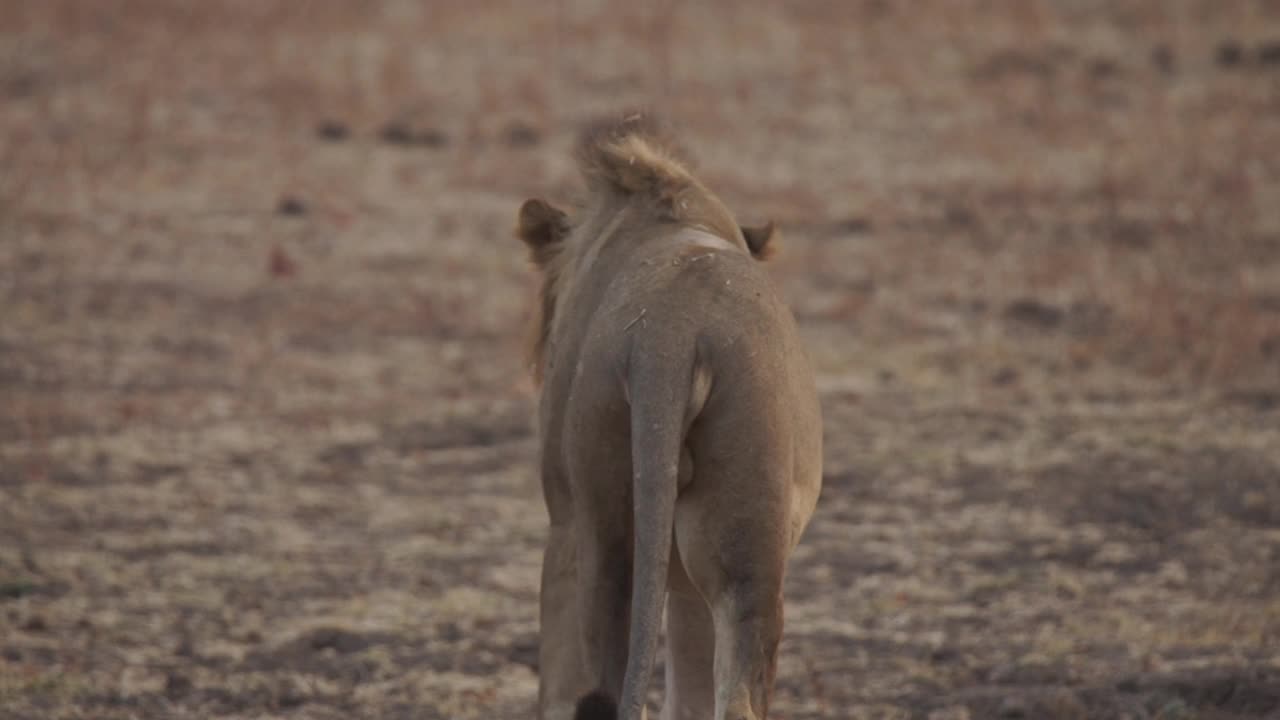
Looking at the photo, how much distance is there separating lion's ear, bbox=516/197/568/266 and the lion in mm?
300

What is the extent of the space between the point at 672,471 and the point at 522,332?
21.5 feet

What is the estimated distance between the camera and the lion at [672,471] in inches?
140

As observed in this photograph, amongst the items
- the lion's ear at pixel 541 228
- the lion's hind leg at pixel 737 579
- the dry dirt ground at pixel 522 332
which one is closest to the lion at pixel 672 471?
the lion's hind leg at pixel 737 579

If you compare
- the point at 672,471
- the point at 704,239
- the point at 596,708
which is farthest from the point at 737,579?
the point at 704,239

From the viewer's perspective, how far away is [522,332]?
10070 millimetres

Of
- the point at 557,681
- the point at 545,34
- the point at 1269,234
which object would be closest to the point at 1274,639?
the point at 557,681

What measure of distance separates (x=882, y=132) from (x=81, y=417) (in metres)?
7.09

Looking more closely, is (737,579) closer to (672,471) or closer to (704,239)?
(672,471)

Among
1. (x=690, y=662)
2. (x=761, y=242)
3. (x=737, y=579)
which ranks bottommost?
(x=690, y=662)

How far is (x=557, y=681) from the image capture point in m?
3.97

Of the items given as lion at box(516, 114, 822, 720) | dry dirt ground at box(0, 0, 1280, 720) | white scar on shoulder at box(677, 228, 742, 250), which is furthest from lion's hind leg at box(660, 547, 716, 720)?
dry dirt ground at box(0, 0, 1280, 720)

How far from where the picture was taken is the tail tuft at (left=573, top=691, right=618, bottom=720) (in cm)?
371

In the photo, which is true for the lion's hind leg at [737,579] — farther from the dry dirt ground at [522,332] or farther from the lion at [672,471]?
the dry dirt ground at [522,332]

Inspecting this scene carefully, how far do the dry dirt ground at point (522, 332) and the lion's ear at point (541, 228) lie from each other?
1437 millimetres
